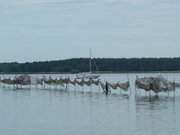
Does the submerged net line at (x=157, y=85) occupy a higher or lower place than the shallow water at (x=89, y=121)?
higher

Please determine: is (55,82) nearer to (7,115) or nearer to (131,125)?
(7,115)

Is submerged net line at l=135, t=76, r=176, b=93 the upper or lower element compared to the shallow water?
upper

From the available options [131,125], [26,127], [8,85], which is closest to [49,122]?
[26,127]

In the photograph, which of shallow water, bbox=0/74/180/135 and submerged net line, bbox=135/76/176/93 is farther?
submerged net line, bbox=135/76/176/93

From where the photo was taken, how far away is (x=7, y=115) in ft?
127

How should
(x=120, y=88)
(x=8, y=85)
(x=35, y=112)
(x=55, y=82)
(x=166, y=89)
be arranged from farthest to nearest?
(x=8, y=85) < (x=55, y=82) < (x=120, y=88) < (x=166, y=89) < (x=35, y=112)

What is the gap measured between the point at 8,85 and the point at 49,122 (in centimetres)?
7999

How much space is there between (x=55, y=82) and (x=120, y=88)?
73.3 ft

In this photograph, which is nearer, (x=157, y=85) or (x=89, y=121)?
(x=89, y=121)

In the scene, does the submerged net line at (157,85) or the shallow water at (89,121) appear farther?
the submerged net line at (157,85)

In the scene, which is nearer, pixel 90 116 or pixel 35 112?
pixel 90 116

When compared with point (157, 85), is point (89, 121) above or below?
below

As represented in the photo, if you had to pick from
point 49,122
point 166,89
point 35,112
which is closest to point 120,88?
point 166,89

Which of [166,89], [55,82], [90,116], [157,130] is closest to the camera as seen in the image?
[157,130]
